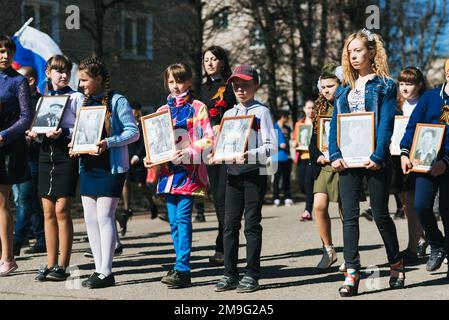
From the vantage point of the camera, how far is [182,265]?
23.9ft

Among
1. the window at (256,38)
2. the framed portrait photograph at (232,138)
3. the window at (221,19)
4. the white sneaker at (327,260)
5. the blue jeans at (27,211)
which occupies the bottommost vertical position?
the white sneaker at (327,260)

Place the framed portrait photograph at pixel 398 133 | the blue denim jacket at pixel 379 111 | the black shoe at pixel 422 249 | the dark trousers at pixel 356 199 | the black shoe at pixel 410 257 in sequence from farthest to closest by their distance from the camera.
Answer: the framed portrait photograph at pixel 398 133, the black shoe at pixel 422 249, the black shoe at pixel 410 257, the dark trousers at pixel 356 199, the blue denim jacket at pixel 379 111

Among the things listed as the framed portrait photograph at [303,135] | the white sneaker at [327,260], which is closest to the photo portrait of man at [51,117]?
the white sneaker at [327,260]

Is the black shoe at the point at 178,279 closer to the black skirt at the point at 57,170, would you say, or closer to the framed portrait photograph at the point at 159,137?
the framed portrait photograph at the point at 159,137

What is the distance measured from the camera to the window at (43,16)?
1866 centimetres

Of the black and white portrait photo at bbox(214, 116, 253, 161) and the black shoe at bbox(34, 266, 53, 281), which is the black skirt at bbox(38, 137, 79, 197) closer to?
the black shoe at bbox(34, 266, 53, 281)

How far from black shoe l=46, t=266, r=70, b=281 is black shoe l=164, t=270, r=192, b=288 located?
1.08 m

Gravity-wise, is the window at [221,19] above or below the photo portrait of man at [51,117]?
above

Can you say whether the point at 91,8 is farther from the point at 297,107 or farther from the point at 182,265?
the point at 182,265

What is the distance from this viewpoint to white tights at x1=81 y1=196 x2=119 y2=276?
7.34m

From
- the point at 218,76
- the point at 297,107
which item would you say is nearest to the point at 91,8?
the point at 297,107

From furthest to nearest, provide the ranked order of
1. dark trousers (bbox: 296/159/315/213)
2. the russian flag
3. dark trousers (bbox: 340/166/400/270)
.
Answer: dark trousers (bbox: 296/159/315/213), the russian flag, dark trousers (bbox: 340/166/400/270)

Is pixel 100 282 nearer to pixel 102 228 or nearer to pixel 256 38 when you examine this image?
pixel 102 228

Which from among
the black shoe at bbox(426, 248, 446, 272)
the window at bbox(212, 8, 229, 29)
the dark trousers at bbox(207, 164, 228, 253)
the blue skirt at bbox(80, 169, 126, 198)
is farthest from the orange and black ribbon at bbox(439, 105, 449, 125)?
the window at bbox(212, 8, 229, 29)
